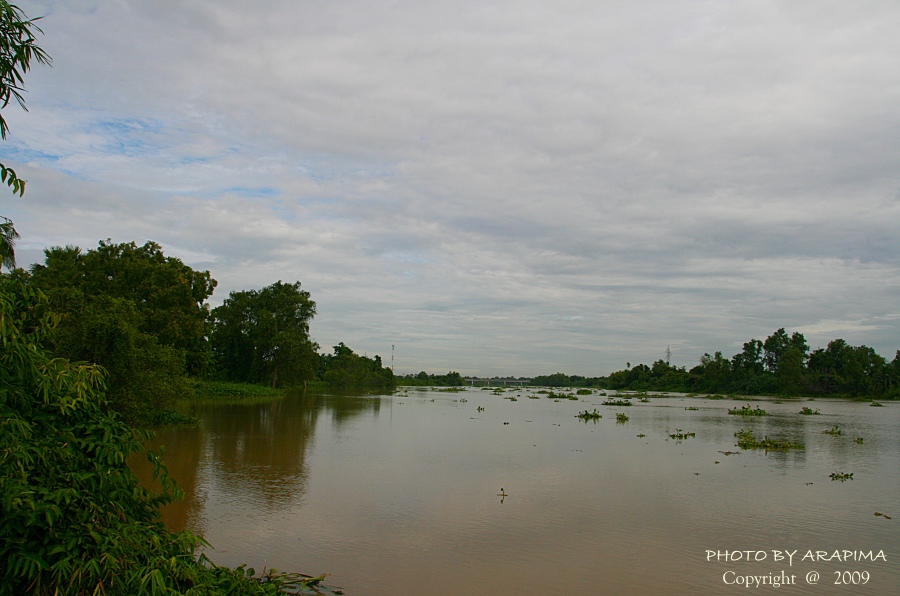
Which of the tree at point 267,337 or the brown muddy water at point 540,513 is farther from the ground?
the tree at point 267,337

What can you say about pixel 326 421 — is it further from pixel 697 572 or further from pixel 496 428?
pixel 697 572

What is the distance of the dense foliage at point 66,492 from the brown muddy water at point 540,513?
349 cm

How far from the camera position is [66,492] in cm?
434

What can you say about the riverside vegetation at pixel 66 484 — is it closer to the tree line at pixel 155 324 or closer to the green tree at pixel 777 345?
the tree line at pixel 155 324

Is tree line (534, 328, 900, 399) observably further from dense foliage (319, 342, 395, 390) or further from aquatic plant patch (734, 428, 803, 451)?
aquatic plant patch (734, 428, 803, 451)

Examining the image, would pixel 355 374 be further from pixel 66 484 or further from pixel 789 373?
pixel 66 484

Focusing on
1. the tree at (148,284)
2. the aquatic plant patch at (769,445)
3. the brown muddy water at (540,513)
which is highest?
the tree at (148,284)

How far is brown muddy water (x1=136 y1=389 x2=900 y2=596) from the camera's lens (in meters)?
8.45

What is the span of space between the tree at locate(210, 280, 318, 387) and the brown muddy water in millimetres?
33506

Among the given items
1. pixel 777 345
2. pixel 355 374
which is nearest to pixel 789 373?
pixel 777 345

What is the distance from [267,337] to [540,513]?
159ft

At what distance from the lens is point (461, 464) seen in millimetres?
17719

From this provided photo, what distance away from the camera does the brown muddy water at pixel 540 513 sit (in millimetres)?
8445

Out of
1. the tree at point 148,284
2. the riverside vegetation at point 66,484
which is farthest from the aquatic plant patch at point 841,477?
the tree at point 148,284
